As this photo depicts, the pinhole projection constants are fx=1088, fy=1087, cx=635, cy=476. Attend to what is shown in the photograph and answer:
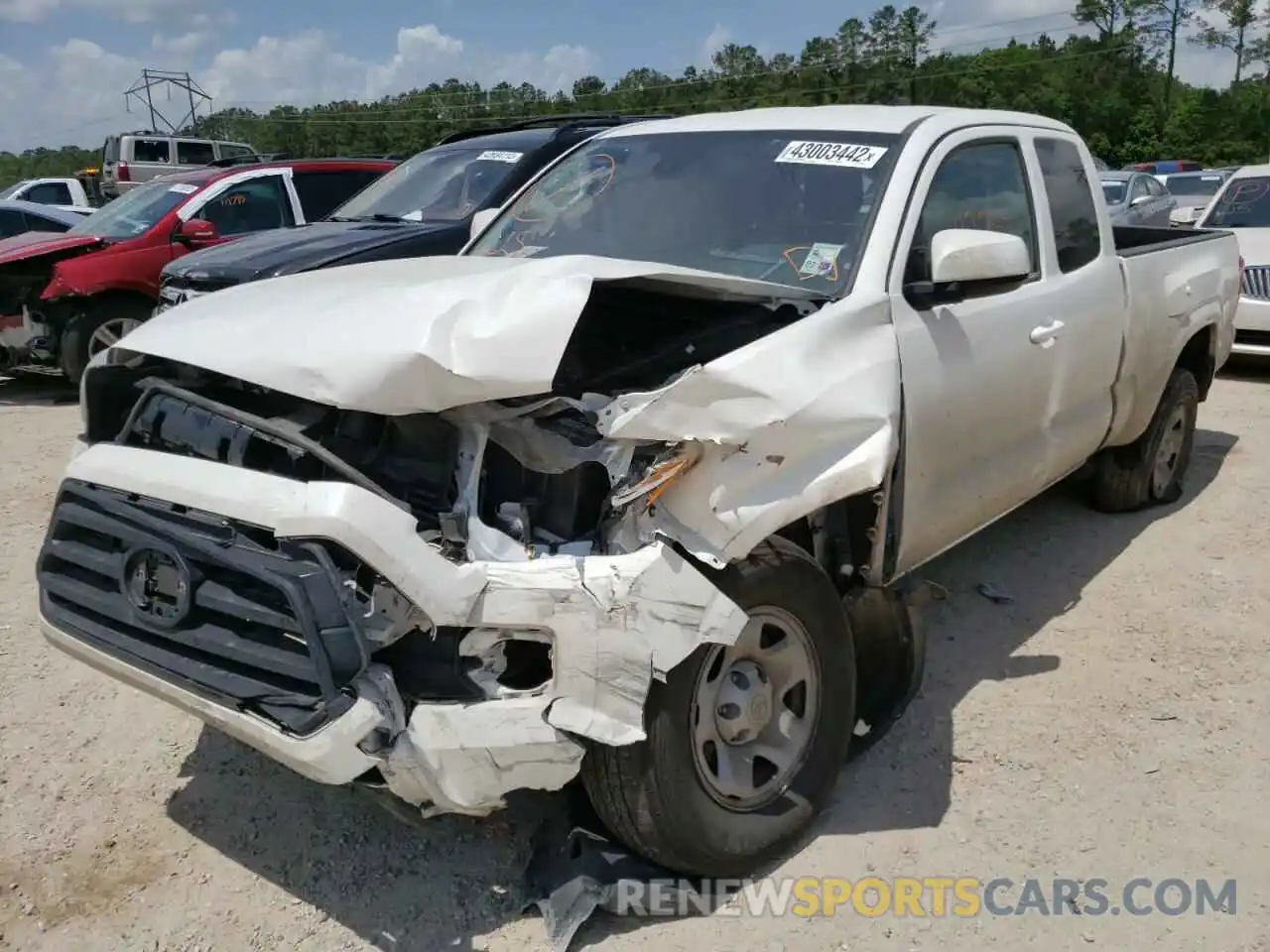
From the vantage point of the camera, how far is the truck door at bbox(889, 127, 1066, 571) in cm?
334

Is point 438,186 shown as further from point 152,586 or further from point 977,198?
point 152,586

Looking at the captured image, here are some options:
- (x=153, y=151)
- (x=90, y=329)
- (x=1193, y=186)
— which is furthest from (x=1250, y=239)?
(x=153, y=151)

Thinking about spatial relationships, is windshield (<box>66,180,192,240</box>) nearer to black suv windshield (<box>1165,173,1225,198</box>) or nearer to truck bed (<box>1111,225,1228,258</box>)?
truck bed (<box>1111,225,1228,258</box>)

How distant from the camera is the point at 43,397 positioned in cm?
971

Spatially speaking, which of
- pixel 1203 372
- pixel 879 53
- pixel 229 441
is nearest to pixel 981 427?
pixel 229 441

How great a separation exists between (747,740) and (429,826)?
973 millimetres

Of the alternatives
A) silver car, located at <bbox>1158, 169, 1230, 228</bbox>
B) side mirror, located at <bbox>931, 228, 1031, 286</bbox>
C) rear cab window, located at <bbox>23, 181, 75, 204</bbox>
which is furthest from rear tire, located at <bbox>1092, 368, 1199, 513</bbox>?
rear cab window, located at <bbox>23, 181, 75, 204</bbox>

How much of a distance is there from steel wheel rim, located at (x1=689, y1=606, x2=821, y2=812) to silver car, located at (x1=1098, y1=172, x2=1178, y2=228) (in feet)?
42.5

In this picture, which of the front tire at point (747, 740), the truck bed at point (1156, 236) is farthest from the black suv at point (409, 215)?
the front tire at point (747, 740)

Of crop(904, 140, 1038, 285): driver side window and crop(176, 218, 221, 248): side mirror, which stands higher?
crop(904, 140, 1038, 285): driver side window

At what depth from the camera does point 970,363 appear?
3.55 m

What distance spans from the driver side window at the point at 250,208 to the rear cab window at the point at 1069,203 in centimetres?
688

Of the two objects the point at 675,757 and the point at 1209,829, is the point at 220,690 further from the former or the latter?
the point at 1209,829

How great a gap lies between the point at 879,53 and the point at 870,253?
65.7 meters
